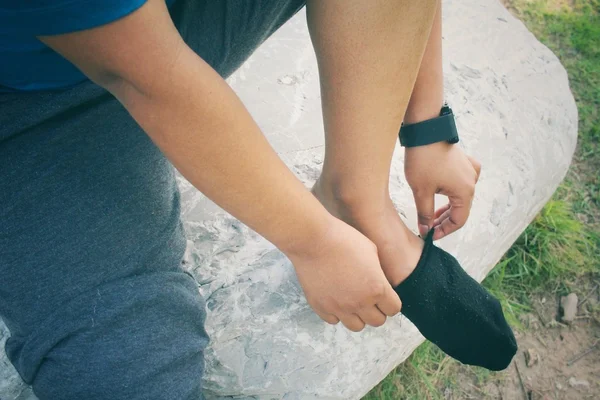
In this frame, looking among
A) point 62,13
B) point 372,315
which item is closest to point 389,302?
point 372,315

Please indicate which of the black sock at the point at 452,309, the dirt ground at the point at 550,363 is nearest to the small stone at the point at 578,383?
the dirt ground at the point at 550,363

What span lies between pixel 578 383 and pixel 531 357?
146 mm

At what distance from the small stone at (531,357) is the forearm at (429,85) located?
2.95 ft

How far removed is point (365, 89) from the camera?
90cm

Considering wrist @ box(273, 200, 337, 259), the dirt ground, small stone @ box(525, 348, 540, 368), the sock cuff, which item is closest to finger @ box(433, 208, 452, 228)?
the sock cuff

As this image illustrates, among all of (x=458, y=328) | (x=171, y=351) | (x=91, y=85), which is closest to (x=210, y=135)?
(x=91, y=85)

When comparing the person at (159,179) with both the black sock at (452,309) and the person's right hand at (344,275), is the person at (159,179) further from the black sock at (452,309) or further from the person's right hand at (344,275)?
the black sock at (452,309)

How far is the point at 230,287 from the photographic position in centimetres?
116

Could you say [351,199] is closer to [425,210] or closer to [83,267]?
[425,210]

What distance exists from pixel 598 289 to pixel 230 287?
1291mm

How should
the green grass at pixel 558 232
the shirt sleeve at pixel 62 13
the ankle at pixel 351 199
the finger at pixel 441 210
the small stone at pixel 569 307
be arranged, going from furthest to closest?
the small stone at pixel 569 307 → the green grass at pixel 558 232 → the finger at pixel 441 210 → the ankle at pixel 351 199 → the shirt sleeve at pixel 62 13

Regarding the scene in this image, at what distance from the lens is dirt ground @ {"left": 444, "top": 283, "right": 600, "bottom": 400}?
4.96 ft

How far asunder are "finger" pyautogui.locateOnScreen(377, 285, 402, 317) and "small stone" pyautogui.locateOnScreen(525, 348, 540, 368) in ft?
2.65

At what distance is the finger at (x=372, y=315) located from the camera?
988mm
